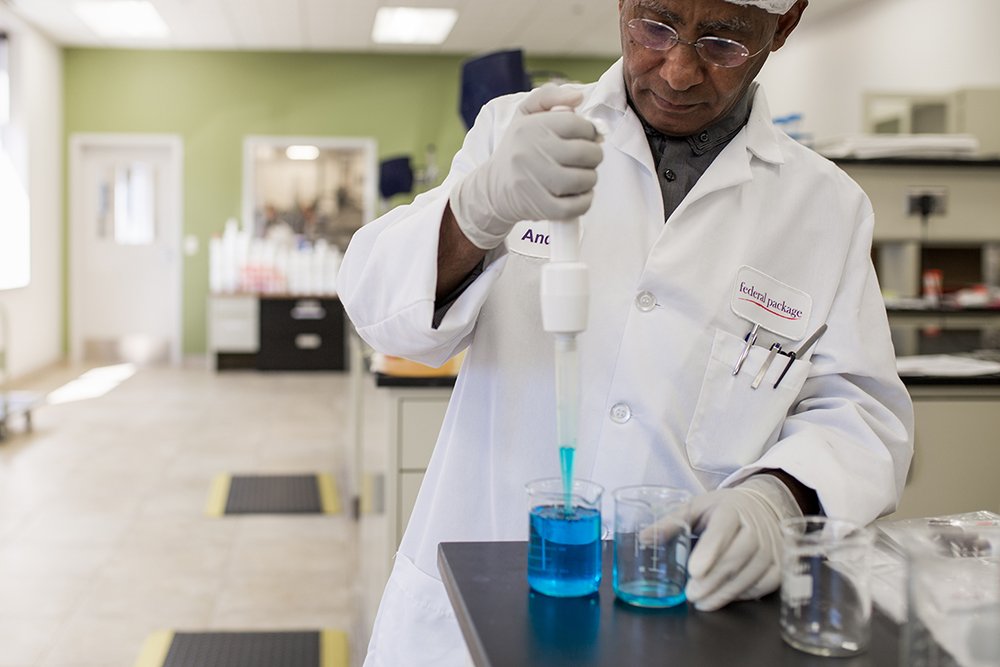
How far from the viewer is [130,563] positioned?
3.66 metres

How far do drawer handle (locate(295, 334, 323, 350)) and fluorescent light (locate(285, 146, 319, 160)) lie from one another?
1823 mm

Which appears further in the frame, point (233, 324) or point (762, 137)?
point (233, 324)

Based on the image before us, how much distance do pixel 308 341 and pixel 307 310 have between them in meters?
0.27

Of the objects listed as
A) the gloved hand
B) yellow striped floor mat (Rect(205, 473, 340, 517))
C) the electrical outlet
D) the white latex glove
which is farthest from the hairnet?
yellow striped floor mat (Rect(205, 473, 340, 517))

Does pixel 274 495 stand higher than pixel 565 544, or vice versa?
pixel 565 544

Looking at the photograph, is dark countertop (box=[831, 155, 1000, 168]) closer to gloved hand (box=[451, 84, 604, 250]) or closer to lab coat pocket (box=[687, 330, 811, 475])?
lab coat pocket (box=[687, 330, 811, 475])

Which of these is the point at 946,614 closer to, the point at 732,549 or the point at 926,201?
the point at 732,549

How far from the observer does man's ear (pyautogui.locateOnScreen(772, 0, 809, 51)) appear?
4.22ft

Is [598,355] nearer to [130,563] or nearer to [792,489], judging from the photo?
[792,489]

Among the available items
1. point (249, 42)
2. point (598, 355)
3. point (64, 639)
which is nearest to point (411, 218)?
point (598, 355)

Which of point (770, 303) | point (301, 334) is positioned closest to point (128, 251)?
point (301, 334)

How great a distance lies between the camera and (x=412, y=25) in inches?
326

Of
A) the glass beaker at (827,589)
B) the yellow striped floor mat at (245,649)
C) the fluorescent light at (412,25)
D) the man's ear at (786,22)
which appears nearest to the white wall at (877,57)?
the fluorescent light at (412,25)

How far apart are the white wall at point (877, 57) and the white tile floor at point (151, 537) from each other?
4.59 m
